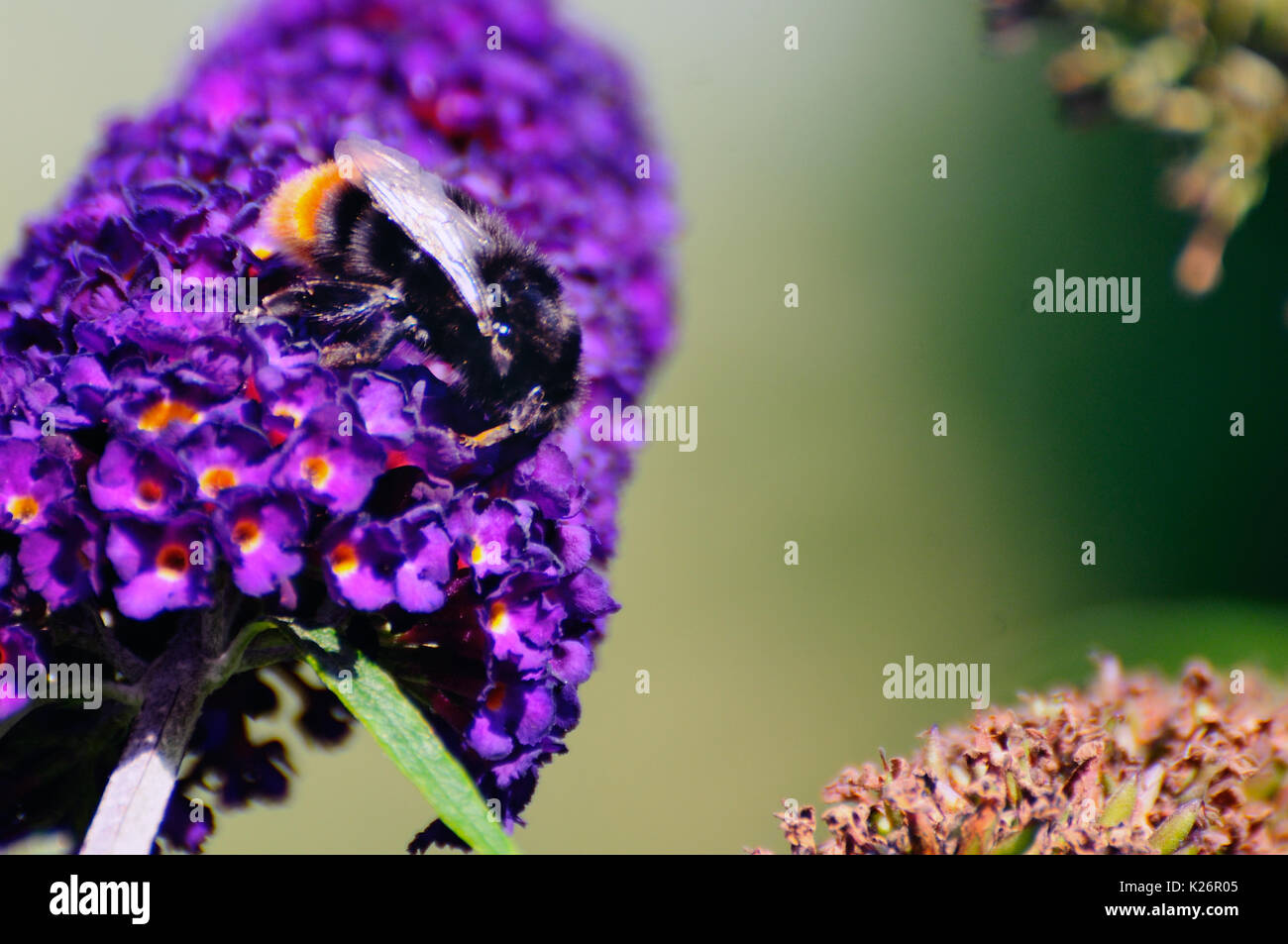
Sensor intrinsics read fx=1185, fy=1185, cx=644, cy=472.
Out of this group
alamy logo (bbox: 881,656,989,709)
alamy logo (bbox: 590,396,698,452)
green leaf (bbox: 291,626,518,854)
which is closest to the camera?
green leaf (bbox: 291,626,518,854)

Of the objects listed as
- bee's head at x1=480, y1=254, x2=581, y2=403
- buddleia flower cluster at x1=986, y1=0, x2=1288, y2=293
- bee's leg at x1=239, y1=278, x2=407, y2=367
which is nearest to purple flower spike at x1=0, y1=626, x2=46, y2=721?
bee's leg at x1=239, y1=278, x2=407, y2=367

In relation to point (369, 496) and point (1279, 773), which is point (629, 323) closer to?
A: point (369, 496)

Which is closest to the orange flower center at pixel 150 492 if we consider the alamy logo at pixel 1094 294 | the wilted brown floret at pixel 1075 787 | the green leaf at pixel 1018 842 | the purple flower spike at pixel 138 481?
the purple flower spike at pixel 138 481

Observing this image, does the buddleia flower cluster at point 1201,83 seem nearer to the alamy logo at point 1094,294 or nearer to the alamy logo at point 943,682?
the alamy logo at point 943,682

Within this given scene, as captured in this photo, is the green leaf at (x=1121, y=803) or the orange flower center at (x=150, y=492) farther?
the green leaf at (x=1121, y=803)

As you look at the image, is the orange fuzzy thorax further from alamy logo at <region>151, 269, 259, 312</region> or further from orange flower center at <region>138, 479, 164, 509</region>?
orange flower center at <region>138, 479, 164, 509</region>

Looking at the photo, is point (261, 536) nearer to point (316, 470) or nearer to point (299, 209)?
point (316, 470)
